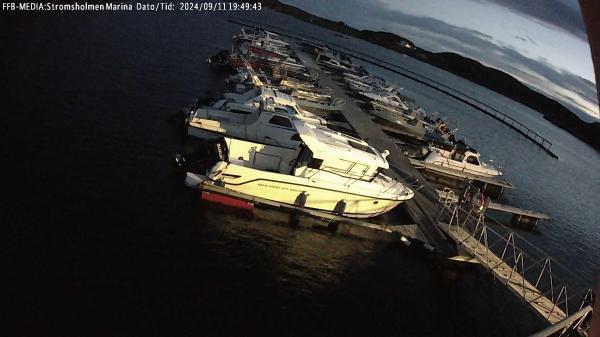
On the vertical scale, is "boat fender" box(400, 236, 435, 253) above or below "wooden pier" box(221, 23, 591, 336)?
below

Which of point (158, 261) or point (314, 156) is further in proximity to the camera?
point (314, 156)

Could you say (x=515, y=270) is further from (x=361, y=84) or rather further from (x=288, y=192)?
(x=361, y=84)

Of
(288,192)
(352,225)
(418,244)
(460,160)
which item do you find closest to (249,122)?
(288,192)

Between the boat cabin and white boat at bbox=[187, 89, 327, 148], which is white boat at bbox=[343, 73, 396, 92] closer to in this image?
white boat at bbox=[187, 89, 327, 148]

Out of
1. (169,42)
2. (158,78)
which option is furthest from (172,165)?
(169,42)

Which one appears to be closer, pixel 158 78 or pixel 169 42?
pixel 158 78

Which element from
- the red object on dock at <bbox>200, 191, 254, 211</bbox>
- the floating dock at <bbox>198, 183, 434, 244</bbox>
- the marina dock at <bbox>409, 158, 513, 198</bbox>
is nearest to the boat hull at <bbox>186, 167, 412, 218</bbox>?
the floating dock at <bbox>198, 183, 434, 244</bbox>

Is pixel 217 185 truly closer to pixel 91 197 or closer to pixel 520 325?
pixel 91 197
